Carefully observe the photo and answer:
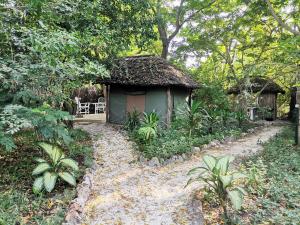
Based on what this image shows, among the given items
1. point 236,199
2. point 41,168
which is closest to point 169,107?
point 41,168

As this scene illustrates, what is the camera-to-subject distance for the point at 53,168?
5.39 m

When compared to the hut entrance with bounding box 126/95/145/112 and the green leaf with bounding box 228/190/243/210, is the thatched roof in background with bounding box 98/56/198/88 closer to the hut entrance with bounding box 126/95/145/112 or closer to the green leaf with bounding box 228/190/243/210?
the hut entrance with bounding box 126/95/145/112

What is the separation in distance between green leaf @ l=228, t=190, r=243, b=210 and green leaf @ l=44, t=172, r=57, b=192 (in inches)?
126

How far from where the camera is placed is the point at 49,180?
502 centimetres

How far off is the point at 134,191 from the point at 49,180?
1795 mm

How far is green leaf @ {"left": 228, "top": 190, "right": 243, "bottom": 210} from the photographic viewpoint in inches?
153

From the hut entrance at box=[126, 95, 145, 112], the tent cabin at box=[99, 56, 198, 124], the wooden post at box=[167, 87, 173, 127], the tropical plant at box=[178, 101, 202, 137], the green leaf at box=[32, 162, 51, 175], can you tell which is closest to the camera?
the green leaf at box=[32, 162, 51, 175]

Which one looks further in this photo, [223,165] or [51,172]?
[51,172]

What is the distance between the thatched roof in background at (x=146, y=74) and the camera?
12461 mm

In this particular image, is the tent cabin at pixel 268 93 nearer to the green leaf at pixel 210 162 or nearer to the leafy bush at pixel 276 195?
the leafy bush at pixel 276 195

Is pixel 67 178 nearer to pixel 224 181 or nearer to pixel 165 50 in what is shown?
pixel 224 181

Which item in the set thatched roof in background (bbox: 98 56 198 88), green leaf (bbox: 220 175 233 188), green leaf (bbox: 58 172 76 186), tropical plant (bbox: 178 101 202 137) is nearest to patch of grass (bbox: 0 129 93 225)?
green leaf (bbox: 58 172 76 186)

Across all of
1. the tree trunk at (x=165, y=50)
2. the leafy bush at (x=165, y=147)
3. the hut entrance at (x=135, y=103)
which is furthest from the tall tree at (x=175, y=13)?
the leafy bush at (x=165, y=147)

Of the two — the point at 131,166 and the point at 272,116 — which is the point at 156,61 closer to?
the point at 131,166
